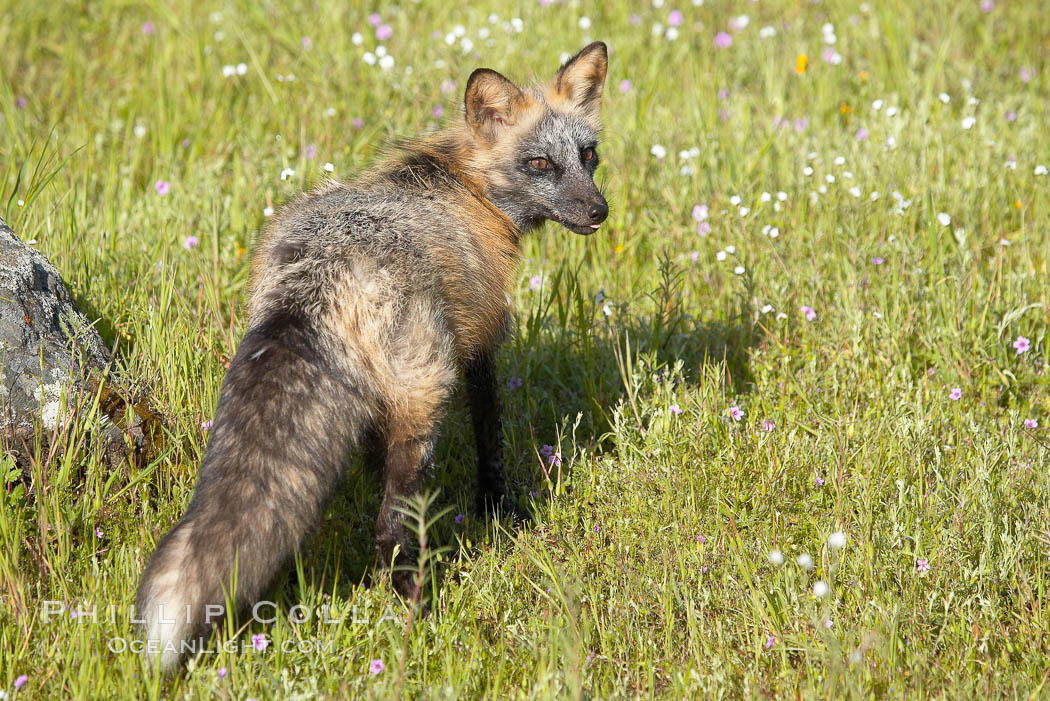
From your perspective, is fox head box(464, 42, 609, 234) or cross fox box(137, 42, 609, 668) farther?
fox head box(464, 42, 609, 234)

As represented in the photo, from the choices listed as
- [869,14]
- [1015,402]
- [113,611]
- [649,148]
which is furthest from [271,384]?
[869,14]

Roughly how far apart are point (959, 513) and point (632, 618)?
1.45 metres

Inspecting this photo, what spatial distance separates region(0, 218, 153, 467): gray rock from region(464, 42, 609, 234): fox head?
1957mm

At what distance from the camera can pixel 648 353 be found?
5121mm

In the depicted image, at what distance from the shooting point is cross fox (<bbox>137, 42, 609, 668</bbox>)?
287 centimetres

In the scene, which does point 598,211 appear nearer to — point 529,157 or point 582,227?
point 582,227

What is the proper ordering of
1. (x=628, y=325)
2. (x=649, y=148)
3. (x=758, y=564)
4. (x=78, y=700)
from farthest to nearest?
(x=649, y=148) < (x=628, y=325) < (x=758, y=564) < (x=78, y=700)

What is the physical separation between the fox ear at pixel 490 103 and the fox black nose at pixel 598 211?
2.14 feet

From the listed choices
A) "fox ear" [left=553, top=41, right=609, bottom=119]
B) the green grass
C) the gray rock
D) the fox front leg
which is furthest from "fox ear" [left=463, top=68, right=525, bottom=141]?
the gray rock

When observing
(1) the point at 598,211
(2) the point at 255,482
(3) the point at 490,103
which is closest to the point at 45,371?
(2) the point at 255,482

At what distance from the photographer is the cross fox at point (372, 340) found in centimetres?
287

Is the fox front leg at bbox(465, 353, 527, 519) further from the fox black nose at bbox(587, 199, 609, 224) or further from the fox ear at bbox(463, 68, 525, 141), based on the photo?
the fox ear at bbox(463, 68, 525, 141)

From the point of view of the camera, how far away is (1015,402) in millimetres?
4766

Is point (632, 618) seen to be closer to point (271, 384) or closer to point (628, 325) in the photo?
point (271, 384)
